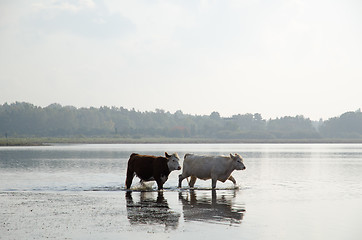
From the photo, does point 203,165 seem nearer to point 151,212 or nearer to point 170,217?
point 151,212

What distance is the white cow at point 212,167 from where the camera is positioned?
70.3 feet

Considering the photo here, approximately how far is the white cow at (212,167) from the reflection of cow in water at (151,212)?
11.6 feet

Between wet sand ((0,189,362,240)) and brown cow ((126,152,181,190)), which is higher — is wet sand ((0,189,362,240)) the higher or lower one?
the lower one

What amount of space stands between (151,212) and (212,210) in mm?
1785

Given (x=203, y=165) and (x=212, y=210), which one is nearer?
(x=212, y=210)

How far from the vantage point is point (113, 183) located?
24.2m

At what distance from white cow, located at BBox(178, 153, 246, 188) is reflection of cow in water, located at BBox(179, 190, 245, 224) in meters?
2.55

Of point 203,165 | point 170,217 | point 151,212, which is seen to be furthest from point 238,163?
point 170,217

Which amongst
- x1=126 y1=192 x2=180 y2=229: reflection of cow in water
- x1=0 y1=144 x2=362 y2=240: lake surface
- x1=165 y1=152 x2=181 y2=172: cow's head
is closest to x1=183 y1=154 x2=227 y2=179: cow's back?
x1=0 y1=144 x2=362 y2=240: lake surface

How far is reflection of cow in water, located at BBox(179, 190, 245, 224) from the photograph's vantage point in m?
13.4

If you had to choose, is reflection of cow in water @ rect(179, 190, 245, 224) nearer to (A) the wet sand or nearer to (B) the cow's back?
(A) the wet sand

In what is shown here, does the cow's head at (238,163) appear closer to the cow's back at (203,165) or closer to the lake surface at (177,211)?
the cow's back at (203,165)

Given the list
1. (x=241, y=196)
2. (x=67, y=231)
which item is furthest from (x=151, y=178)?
(x=67, y=231)

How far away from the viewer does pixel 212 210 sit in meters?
15.0
